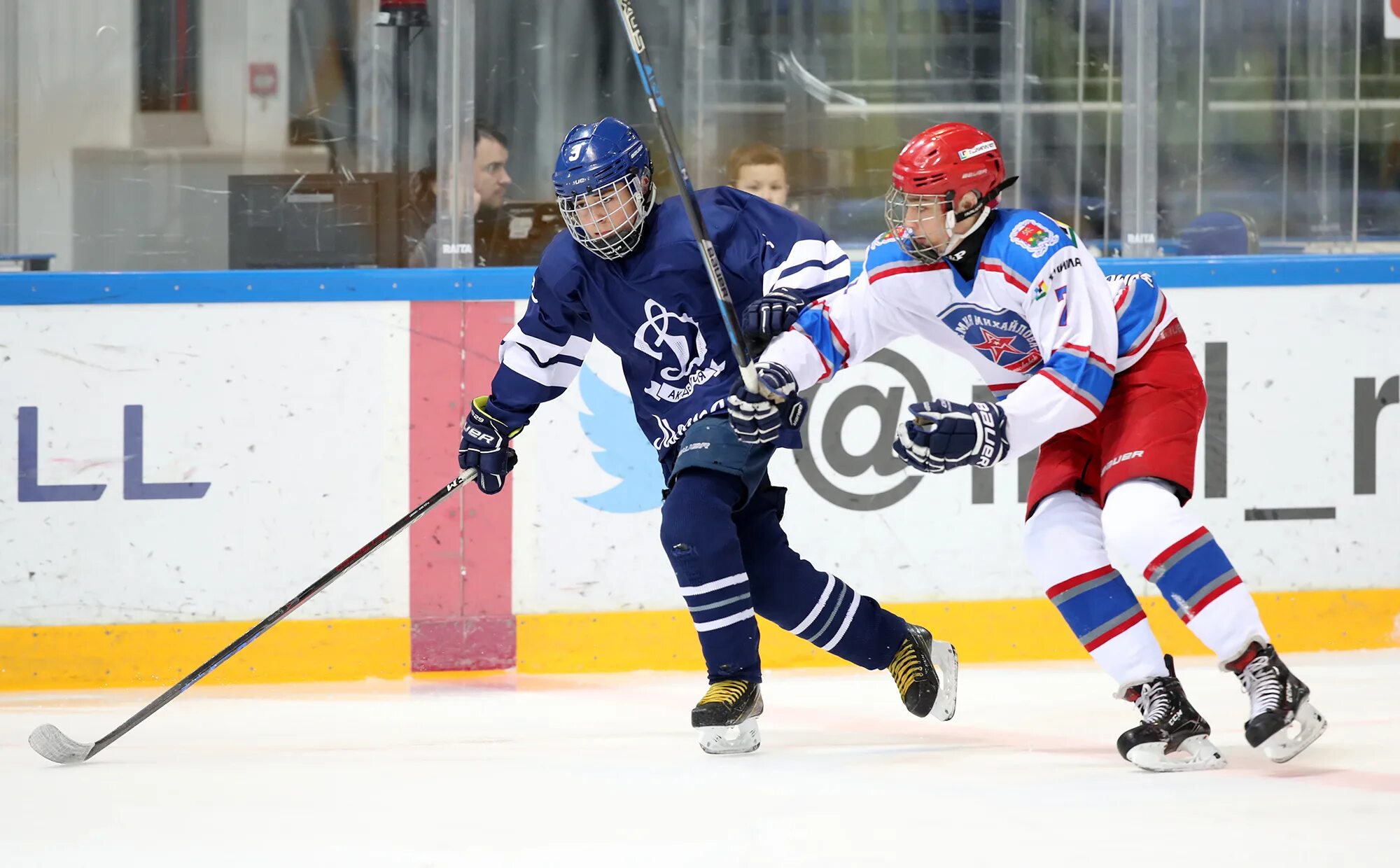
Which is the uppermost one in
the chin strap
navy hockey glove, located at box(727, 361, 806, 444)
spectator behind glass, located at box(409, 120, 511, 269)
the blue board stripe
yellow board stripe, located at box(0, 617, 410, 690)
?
spectator behind glass, located at box(409, 120, 511, 269)

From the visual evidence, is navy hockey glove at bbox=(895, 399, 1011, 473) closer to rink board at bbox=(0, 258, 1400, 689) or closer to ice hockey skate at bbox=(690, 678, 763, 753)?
ice hockey skate at bbox=(690, 678, 763, 753)

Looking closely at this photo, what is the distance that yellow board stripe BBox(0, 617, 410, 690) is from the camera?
3766mm

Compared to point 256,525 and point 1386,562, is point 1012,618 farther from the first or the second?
point 256,525

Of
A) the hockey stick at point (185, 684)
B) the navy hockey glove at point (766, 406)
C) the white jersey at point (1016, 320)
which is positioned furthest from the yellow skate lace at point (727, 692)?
the hockey stick at point (185, 684)

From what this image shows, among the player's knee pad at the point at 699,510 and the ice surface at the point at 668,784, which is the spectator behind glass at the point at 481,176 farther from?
the player's knee pad at the point at 699,510

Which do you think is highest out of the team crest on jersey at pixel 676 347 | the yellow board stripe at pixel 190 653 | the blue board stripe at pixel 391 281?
the blue board stripe at pixel 391 281

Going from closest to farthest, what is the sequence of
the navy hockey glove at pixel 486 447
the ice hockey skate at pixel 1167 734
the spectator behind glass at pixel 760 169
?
the ice hockey skate at pixel 1167 734, the navy hockey glove at pixel 486 447, the spectator behind glass at pixel 760 169

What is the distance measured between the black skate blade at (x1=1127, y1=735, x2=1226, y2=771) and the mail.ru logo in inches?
62.3

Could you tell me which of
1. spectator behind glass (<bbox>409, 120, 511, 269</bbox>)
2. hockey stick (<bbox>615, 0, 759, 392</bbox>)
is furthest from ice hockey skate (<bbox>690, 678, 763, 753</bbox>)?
spectator behind glass (<bbox>409, 120, 511, 269</bbox>)

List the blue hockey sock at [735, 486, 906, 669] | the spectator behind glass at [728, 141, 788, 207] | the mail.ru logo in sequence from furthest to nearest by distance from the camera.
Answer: the spectator behind glass at [728, 141, 788, 207], the mail.ru logo, the blue hockey sock at [735, 486, 906, 669]

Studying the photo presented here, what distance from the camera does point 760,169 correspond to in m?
4.32

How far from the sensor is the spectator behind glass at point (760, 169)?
14.2 feet

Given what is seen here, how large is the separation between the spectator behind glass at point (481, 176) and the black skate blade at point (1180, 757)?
2306 mm

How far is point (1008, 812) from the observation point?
7.88 feet
